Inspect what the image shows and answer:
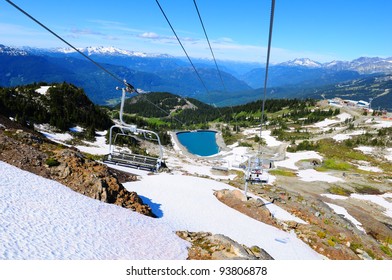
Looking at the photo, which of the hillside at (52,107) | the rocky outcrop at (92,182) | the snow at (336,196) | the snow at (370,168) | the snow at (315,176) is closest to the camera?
the rocky outcrop at (92,182)

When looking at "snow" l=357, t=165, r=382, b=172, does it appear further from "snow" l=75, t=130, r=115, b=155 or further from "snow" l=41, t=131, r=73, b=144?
"snow" l=41, t=131, r=73, b=144

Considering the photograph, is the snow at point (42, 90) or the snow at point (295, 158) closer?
the snow at point (295, 158)

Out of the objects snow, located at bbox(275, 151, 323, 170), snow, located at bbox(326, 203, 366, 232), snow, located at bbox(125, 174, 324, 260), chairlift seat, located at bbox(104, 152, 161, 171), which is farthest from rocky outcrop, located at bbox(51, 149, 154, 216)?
snow, located at bbox(275, 151, 323, 170)

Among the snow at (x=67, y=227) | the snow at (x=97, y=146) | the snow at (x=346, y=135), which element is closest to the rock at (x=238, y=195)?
the snow at (x=67, y=227)

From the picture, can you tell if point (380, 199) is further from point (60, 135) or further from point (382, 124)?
point (382, 124)

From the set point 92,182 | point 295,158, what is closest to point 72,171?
point 92,182

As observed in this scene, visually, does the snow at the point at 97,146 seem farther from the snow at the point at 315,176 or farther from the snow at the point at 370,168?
the snow at the point at 370,168
